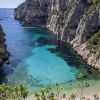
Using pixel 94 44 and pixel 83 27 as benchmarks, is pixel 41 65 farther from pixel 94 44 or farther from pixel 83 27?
pixel 83 27

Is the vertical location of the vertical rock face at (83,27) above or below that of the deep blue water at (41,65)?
above

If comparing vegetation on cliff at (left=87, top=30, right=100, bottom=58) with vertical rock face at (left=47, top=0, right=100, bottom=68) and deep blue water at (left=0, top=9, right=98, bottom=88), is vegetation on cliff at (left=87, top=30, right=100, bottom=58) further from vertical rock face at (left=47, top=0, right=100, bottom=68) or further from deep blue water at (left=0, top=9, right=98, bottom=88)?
deep blue water at (left=0, top=9, right=98, bottom=88)

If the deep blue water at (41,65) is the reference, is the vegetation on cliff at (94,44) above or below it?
above

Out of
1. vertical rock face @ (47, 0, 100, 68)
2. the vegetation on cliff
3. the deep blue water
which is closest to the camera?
the deep blue water

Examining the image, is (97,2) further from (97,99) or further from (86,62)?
(97,99)

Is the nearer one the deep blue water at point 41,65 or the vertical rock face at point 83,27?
the deep blue water at point 41,65

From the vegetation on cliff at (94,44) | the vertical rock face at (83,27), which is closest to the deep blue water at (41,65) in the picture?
the vertical rock face at (83,27)

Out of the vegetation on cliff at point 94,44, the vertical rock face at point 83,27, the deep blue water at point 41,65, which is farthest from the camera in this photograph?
the vertical rock face at point 83,27

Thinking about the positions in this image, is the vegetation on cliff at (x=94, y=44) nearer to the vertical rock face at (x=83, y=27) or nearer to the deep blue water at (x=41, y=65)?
the vertical rock face at (x=83, y=27)

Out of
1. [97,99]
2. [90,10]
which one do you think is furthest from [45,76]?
[90,10]

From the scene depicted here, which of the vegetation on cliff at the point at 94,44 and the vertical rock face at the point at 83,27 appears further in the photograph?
the vertical rock face at the point at 83,27

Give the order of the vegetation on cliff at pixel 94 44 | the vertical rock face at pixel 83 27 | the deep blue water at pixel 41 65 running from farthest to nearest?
the vertical rock face at pixel 83 27 < the vegetation on cliff at pixel 94 44 < the deep blue water at pixel 41 65

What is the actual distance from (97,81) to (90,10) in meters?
71.9

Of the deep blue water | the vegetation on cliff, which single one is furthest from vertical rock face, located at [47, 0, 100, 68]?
the deep blue water
